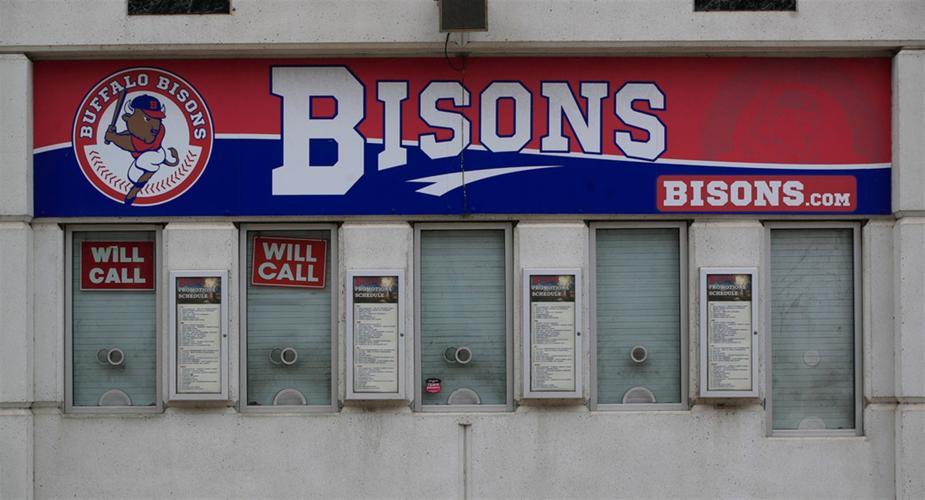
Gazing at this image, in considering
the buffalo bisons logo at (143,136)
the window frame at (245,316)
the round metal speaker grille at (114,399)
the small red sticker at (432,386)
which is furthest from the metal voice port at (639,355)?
the round metal speaker grille at (114,399)

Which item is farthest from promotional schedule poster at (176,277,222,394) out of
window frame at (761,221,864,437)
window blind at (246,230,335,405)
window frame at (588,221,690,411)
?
window frame at (761,221,864,437)

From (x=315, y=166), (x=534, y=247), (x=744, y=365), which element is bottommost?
(x=744, y=365)

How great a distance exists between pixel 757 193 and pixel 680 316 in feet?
3.75

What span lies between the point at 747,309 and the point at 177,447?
458 cm

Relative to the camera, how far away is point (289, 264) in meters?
9.65

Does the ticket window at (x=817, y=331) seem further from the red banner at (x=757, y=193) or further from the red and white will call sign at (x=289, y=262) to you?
the red and white will call sign at (x=289, y=262)

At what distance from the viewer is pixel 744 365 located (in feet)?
30.8

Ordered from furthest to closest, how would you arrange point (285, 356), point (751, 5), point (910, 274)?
point (285, 356)
point (751, 5)
point (910, 274)

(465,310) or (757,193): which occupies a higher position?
(757,193)

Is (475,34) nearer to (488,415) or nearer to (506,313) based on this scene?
(506,313)

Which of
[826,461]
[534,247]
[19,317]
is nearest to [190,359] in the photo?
[19,317]

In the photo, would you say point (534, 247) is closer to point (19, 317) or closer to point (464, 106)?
point (464, 106)

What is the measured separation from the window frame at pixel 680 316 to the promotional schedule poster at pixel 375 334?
5.07 ft

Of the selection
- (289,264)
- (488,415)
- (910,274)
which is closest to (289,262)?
(289,264)
